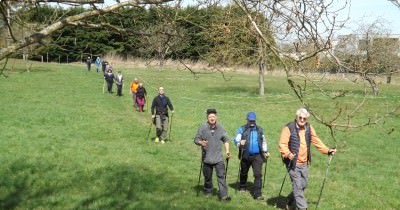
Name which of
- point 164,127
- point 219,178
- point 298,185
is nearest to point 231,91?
point 164,127

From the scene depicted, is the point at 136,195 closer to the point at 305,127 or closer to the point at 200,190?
the point at 200,190

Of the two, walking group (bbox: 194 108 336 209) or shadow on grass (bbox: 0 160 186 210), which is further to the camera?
shadow on grass (bbox: 0 160 186 210)

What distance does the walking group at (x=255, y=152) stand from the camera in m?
10.1

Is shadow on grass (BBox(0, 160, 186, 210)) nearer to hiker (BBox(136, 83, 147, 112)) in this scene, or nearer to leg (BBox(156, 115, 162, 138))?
leg (BBox(156, 115, 162, 138))

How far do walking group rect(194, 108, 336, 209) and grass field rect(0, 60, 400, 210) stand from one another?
0.40m

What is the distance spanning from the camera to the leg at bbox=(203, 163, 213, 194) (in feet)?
37.3

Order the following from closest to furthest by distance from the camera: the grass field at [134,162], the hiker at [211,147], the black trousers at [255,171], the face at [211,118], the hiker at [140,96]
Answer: the grass field at [134,162], the hiker at [211,147], the face at [211,118], the black trousers at [255,171], the hiker at [140,96]

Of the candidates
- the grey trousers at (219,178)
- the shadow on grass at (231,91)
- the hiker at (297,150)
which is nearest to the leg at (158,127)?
the grey trousers at (219,178)

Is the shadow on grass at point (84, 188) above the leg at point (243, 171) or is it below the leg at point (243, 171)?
below

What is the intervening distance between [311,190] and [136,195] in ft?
13.9

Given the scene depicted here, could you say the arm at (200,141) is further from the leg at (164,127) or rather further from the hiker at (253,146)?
the leg at (164,127)

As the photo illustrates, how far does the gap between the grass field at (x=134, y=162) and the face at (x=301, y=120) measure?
0.99 meters

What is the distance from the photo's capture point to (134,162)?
1424 centimetres

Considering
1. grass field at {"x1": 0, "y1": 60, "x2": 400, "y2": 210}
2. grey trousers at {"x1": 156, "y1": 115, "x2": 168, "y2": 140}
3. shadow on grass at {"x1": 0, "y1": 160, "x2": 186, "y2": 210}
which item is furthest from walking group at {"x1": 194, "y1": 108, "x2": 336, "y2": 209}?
grey trousers at {"x1": 156, "y1": 115, "x2": 168, "y2": 140}
